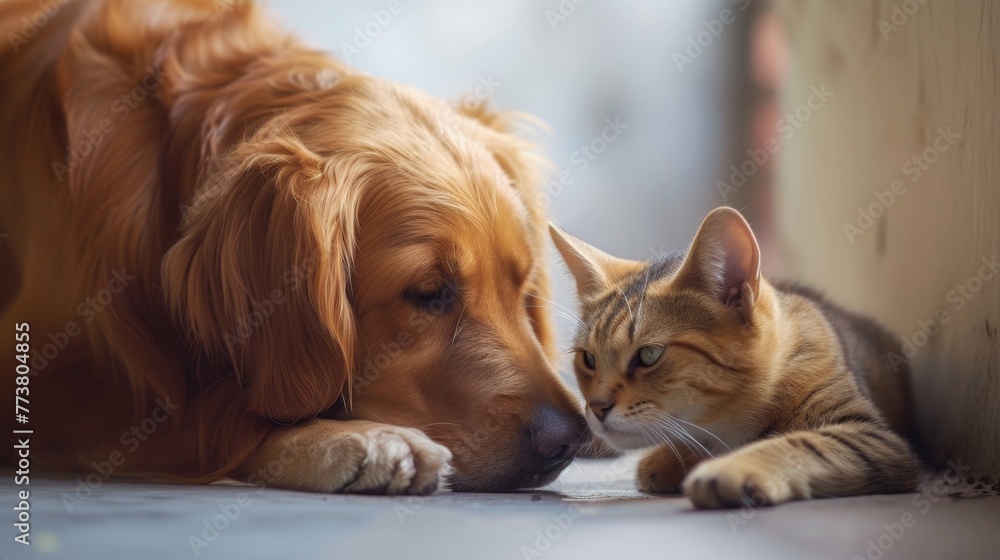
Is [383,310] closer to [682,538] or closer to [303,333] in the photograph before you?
[303,333]

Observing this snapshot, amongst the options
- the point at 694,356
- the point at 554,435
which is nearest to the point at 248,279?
the point at 554,435

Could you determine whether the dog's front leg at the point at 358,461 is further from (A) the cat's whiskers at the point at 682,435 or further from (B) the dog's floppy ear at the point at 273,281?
→ (A) the cat's whiskers at the point at 682,435

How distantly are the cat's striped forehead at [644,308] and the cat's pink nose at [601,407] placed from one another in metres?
0.12

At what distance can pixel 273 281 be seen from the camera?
171cm

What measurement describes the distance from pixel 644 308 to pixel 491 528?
58cm

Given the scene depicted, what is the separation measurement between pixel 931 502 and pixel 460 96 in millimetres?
1685

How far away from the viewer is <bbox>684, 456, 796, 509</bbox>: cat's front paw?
1185 millimetres

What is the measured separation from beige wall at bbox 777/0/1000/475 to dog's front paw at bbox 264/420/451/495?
101cm

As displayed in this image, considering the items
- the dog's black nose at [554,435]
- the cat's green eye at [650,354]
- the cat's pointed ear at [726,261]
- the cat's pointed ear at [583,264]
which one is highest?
the cat's pointed ear at [726,261]

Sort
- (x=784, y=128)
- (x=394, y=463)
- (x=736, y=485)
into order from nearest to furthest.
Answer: (x=736, y=485) → (x=394, y=463) → (x=784, y=128)

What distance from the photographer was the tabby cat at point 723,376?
4.67ft

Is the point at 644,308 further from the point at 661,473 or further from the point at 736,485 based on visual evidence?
the point at 736,485

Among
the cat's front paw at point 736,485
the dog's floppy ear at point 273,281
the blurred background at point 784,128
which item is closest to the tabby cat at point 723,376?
the cat's front paw at point 736,485

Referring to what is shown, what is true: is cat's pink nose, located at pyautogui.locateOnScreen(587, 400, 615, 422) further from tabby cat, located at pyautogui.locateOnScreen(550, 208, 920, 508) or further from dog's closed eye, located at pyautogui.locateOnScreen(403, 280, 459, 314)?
dog's closed eye, located at pyautogui.locateOnScreen(403, 280, 459, 314)
